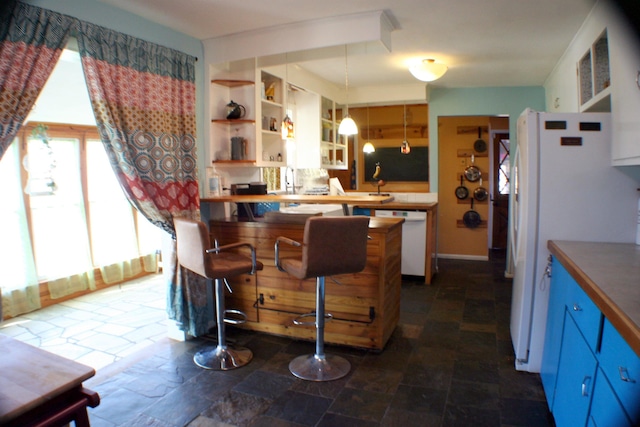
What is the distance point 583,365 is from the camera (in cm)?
164

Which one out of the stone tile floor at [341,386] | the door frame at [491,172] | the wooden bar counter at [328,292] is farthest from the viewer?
the door frame at [491,172]

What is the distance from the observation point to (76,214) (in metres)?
4.77

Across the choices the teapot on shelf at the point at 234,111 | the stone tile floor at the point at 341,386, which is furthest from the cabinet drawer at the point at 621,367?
the teapot on shelf at the point at 234,111

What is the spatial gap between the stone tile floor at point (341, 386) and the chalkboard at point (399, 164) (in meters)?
3.19

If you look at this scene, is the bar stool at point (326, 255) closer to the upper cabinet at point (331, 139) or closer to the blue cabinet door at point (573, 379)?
the blue cabinet door at point (573, 379)

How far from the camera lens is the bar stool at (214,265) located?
2559 mm

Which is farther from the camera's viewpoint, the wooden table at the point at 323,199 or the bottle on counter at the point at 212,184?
the bottle on counter at the point at 212,184

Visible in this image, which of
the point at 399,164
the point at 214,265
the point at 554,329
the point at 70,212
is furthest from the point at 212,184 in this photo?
the point at 399,164

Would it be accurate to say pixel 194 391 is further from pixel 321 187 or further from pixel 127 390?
pixel 321 187

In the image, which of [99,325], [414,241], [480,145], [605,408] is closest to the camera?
[605,408]

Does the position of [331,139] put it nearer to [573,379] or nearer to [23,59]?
[23,59]

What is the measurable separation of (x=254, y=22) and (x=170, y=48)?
64 centimetres

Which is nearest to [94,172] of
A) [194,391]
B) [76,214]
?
[76,214]

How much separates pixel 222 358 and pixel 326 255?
1.08 m
